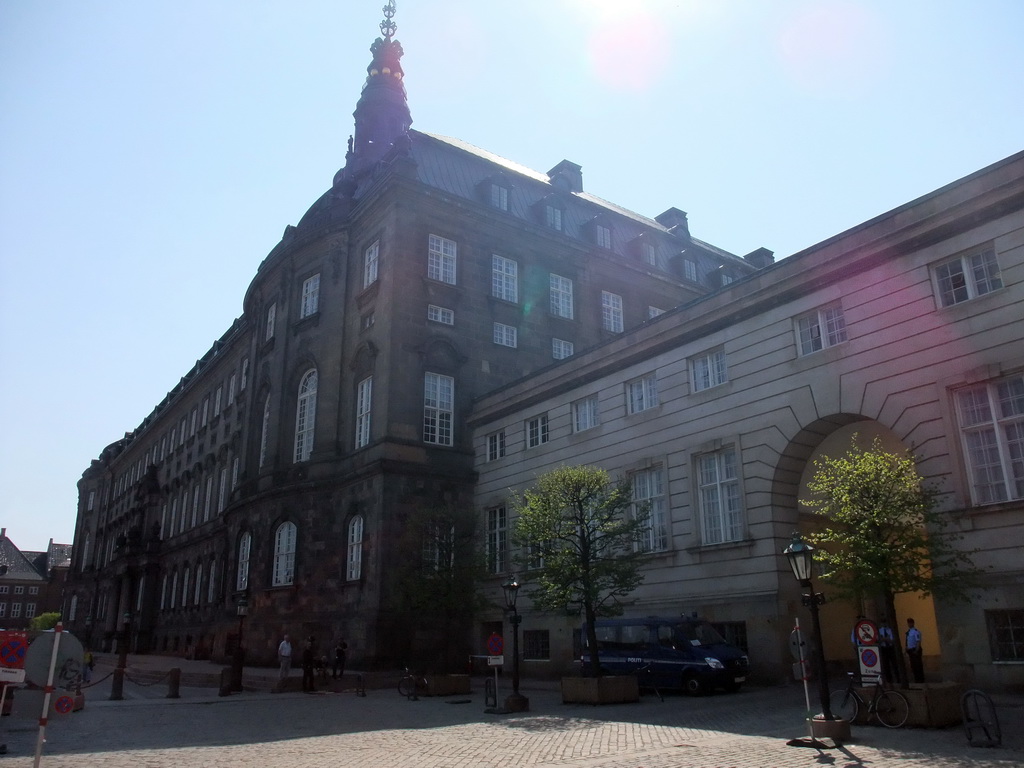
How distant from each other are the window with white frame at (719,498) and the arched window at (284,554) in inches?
814

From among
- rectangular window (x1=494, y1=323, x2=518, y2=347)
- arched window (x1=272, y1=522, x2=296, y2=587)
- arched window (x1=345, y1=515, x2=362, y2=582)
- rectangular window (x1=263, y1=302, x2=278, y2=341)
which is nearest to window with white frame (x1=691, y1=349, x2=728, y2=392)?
rectangular window (x1=494, y1=323, x2=518, y2=347)

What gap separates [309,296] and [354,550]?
14669 mm

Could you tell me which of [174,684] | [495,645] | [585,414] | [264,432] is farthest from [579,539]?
[264,432]

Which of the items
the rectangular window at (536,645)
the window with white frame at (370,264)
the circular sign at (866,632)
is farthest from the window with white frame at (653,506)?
the window with white frame at (370,264)

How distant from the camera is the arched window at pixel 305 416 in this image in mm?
41219

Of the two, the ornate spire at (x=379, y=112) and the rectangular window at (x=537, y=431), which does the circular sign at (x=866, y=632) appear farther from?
the ornate spire at (x=379, y=112)

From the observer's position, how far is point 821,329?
2395 centimetres

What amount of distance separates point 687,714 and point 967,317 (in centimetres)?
1159

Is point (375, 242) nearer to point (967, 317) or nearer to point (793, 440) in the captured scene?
point (793, 440)

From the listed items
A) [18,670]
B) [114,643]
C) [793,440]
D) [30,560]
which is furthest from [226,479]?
[30,560]

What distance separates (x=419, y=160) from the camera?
41.7 m

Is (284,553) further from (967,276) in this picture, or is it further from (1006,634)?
(967,276)

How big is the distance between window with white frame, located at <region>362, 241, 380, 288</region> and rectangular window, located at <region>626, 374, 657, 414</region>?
15.2 m

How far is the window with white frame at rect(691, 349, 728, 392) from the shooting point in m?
26.8
